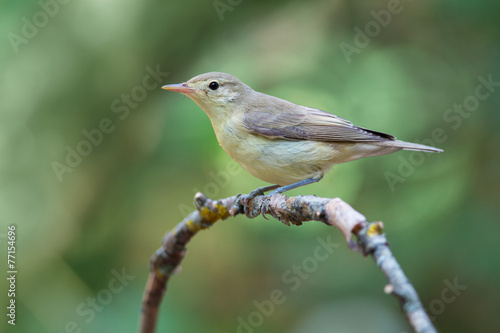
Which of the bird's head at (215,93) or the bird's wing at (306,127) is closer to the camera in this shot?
the bird's wing at (306,127)

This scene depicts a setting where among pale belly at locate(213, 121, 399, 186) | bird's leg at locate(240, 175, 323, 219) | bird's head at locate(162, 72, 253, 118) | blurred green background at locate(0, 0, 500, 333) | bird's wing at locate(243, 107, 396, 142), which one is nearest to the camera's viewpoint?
bird's leg at locate(240, 175, 323, 219)

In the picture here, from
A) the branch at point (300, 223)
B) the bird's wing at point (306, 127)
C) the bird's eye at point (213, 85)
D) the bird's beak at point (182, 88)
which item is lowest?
the branch at point (300, 223)

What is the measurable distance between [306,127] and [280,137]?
0.73 feet

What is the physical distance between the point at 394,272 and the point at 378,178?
2773 millimetres

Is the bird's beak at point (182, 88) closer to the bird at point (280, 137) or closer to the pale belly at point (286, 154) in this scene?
the bird at point (280, 137)

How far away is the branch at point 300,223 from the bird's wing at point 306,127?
0.80 meters

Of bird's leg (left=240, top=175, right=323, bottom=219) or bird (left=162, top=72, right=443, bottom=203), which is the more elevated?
bird (left=162, top=72, right=443, bottom=203)

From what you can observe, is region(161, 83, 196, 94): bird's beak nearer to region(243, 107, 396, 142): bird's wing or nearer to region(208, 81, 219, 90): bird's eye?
region(208, 81, 219, 90): bird's eye

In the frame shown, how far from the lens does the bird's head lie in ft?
11.1

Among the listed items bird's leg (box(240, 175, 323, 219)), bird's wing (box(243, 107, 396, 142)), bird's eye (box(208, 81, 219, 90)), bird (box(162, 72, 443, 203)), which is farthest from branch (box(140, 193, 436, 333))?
bird's eye (box(208, 81, 219, 90))

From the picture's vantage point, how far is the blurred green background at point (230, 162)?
3748 mm

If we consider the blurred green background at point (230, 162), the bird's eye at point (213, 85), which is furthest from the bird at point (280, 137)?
the blurred green background at point (230, 162)

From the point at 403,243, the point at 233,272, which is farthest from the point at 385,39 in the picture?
the point at 233,272

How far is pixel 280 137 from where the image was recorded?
316 centimetres
